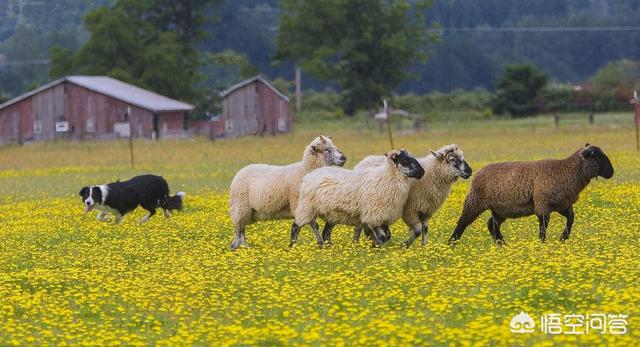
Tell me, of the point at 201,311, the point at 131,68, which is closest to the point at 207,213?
the point at 201,311

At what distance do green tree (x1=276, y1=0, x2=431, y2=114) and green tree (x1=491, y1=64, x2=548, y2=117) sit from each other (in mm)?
8672

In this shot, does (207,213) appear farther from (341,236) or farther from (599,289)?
(599,289)

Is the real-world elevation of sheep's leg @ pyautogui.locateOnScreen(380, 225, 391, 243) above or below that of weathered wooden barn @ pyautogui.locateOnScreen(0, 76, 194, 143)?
below

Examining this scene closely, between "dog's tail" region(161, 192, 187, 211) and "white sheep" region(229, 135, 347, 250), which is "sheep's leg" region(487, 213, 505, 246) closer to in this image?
"white sheep" region(229, 135, 347, 250)

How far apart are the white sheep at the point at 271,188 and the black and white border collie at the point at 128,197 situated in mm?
5022

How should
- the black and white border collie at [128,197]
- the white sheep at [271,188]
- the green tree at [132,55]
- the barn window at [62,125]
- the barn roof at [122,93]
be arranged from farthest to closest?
the green tree at [132,55] → the barn window at [62,125] → the barn roof at [122,93] → the black and white border collie at [128,197] → the white sheep at [271,188]

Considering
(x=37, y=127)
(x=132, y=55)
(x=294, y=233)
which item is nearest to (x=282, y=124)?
(x=132, y=55)

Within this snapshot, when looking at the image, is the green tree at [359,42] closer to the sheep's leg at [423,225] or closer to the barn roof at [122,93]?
the barn roof at [122,93]

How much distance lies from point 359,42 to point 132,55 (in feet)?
65.8

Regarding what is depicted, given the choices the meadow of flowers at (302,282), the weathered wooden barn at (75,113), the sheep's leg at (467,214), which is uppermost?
the weathered wooden barn at (75,113)

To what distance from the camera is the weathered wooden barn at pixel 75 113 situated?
75.1 m

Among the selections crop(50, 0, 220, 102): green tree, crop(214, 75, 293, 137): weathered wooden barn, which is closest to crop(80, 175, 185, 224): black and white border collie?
crop(214, 75, 293, 137): weathered wooden barn

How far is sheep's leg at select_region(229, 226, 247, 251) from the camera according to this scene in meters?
17.2

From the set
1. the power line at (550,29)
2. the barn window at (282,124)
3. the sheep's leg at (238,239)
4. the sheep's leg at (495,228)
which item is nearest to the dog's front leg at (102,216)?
the sheep's leg at (238,239)
